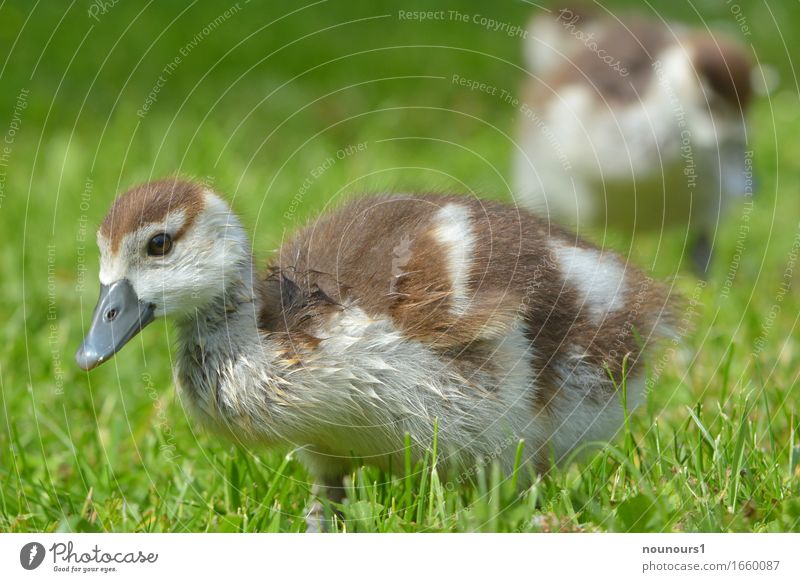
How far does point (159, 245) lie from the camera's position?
6.09 ft

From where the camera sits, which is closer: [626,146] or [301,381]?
[301,381]

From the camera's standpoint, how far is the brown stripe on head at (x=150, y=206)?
6.02ft

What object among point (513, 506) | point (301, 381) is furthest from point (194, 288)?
point (513, 506)

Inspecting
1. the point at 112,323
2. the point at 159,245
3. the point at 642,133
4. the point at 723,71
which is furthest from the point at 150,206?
the point at 723,71

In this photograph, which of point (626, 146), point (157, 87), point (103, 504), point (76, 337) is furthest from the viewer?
point (157, 87)

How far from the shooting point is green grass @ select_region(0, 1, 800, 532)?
6.31ft

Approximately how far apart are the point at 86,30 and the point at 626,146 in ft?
8.05

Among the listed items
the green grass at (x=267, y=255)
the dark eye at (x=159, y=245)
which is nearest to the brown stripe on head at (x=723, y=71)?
the green grass at (x=267, y=255)

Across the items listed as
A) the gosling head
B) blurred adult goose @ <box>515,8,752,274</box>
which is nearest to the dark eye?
the gosling head

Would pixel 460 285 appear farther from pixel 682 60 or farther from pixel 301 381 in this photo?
pixel 682 60
